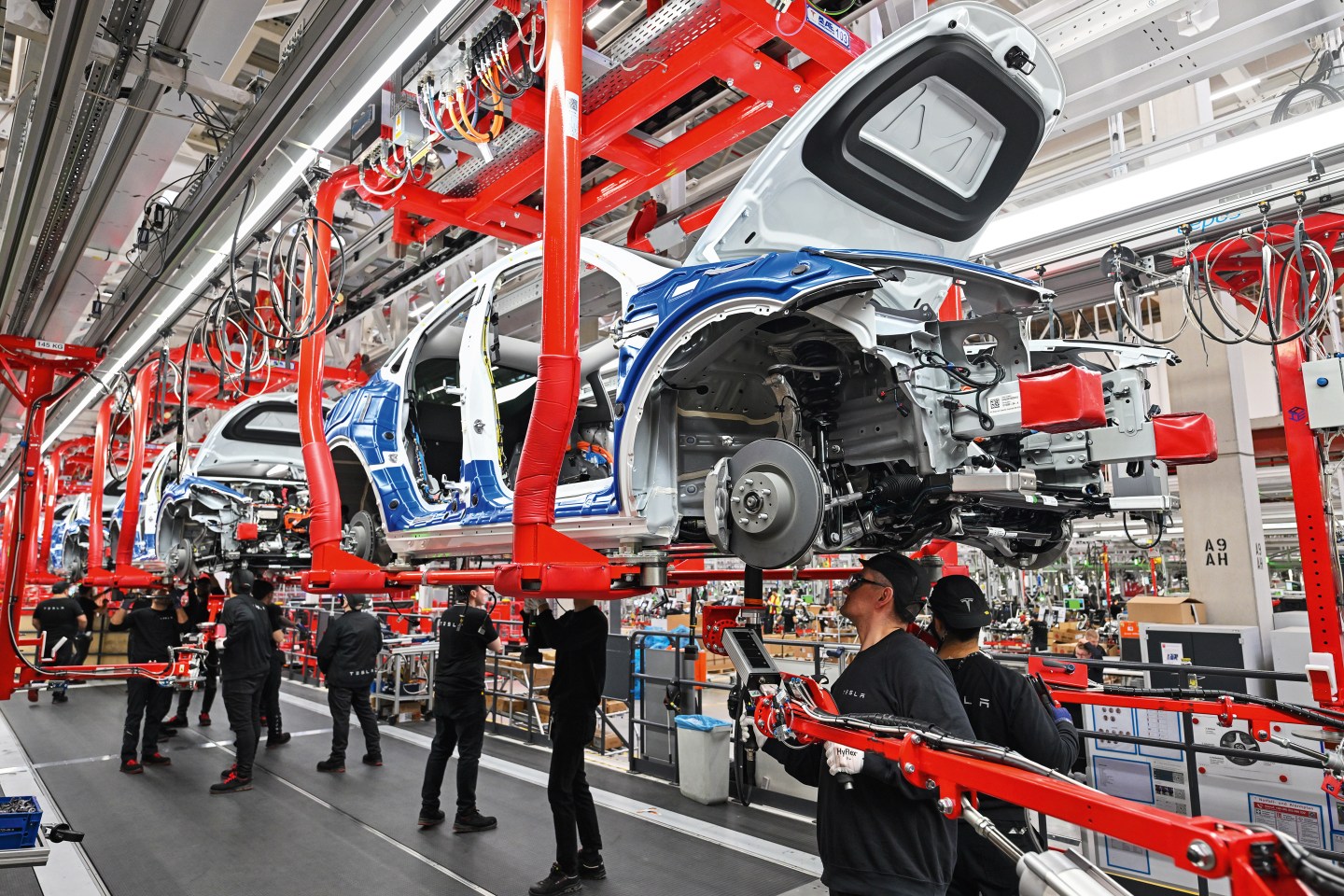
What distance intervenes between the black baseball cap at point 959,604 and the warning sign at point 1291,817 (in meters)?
2.97

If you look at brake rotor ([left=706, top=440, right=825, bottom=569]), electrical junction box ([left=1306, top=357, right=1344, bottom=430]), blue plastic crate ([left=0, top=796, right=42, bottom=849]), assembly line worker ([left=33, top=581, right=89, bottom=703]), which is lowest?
blue plastic crate ([left=0, top=796, right=42, bottom=849])

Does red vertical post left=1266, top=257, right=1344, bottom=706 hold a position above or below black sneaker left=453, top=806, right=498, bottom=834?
above

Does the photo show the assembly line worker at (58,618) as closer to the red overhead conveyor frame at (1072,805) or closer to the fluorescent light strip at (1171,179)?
the red overhead conveyor frame at (1072,805)

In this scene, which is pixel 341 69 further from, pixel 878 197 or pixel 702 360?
pixel 878 197

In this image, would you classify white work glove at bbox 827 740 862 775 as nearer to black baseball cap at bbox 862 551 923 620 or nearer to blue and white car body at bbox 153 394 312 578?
black baseball cap at bbox 862 551 923 620

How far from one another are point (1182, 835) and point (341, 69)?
3903 millimetres

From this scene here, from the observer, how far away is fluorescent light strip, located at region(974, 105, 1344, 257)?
14.3 ft

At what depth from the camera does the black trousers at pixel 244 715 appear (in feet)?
19.8

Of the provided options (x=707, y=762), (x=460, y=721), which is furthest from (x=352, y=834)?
(x=707, y=762)

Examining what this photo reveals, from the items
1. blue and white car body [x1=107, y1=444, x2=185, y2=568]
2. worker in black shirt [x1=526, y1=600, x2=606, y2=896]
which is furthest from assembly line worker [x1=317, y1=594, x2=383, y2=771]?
worker in black shirt [x1=526, y1=600, x2=606, y2=896]

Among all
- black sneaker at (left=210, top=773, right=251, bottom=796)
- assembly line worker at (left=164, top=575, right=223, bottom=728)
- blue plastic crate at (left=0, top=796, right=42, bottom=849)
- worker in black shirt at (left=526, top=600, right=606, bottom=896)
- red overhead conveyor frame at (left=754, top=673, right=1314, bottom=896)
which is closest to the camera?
red overhead conveyor frame at (left=754, top=673, right=1314, bottom=896)

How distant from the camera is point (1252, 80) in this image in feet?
27.5

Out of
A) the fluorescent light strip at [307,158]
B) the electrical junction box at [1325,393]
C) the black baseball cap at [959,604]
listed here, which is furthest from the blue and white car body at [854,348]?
the electrical junction box at [1325,393]

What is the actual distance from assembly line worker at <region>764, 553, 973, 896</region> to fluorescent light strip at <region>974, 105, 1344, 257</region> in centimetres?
248
